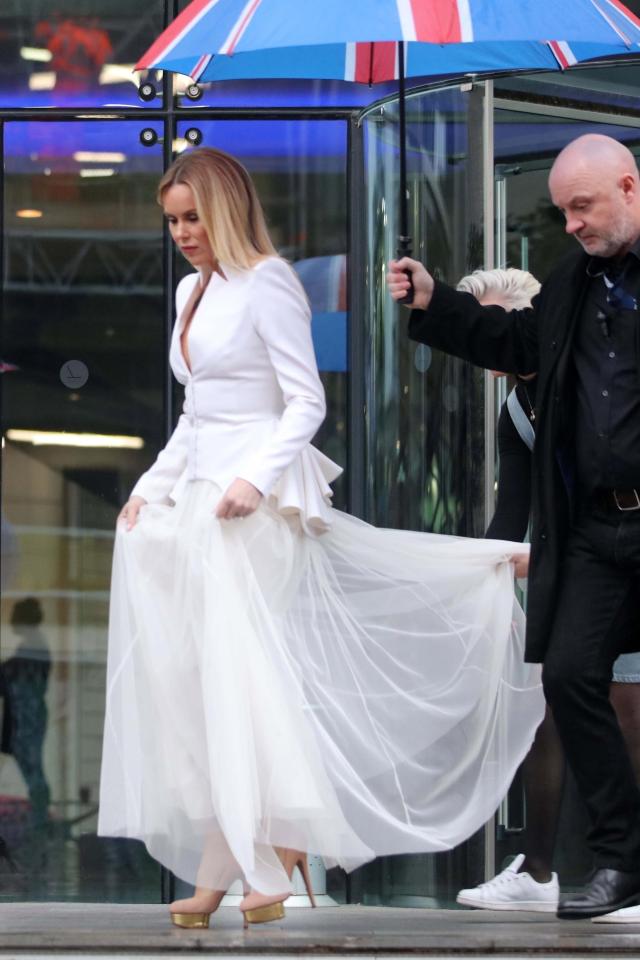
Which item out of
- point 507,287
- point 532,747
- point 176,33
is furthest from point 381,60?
point 532,747

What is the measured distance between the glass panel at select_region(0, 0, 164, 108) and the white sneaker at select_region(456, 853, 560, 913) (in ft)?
12.3

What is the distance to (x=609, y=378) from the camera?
496cm

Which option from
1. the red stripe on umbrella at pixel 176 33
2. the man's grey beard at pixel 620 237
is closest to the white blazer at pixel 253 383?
the red stripe on umbrella at pixel 176 33

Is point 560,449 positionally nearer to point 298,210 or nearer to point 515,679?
point 515,679

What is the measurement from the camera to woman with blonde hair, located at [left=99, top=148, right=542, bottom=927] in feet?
16.5

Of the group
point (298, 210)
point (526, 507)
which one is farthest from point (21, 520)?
point (526, 507)

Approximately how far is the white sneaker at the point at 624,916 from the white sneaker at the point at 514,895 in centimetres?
57

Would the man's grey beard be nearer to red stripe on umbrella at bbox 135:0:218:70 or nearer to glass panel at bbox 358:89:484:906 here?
red stripe on umbrella at bbox 135:0:218:70

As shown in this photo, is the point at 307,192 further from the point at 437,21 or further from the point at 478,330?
the point at 437,21

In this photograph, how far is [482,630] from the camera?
18.2 feet

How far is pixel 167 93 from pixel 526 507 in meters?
2.89

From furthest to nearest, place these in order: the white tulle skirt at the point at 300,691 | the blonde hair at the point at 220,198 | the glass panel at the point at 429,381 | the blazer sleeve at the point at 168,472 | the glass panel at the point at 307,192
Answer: the glass panel at the point at 307,192 < the glass panel at the point at 429,381 < the blazer sleeve at the point at 168,472 < the blonde hair at the point at 220,198 < the white tulle skirt at the point at 300,691

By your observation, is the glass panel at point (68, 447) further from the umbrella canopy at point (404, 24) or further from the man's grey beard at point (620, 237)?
the man's grey beard at point (620, 237)

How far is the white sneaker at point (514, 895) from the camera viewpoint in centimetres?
581
